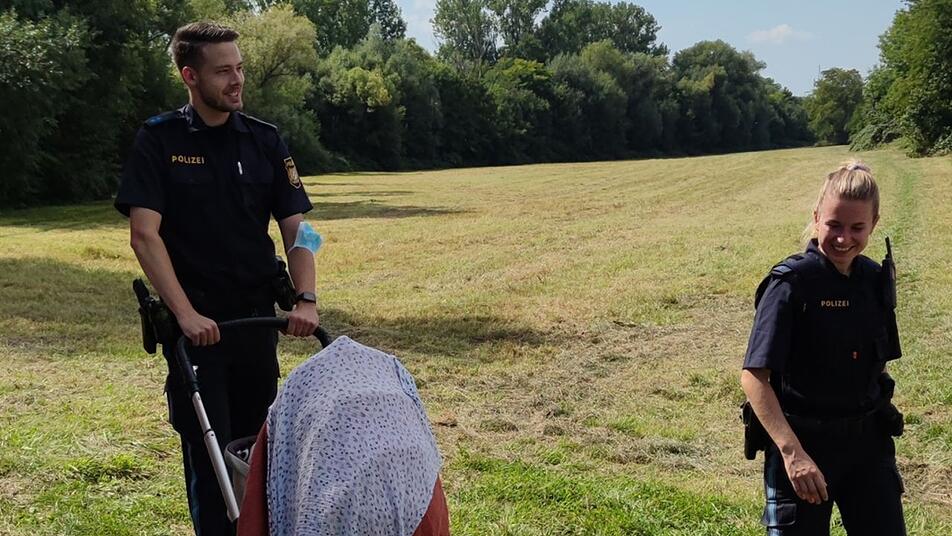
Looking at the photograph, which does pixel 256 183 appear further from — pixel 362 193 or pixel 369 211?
pixel 362 193

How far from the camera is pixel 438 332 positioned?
10.1 m

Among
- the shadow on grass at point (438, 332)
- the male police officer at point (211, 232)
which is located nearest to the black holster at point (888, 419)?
→ the male police officer at point (211, 232)

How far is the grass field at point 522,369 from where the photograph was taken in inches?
200

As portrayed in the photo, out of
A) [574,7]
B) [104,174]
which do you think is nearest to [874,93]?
[104,174]

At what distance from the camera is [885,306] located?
3.18m

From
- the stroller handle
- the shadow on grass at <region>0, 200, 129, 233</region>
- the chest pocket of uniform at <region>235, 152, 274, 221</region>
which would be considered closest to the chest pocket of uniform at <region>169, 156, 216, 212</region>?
the chest pocket of uniform at <region>235, 152, 274, 221</region>

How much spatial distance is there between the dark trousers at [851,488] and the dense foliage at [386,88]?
1002 inches

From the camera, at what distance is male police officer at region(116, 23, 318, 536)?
3.38 meters

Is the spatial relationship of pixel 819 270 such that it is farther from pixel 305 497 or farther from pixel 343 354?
pixel 305 497

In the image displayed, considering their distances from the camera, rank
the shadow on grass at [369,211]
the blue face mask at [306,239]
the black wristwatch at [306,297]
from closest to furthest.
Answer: the black wristwatch at [306,297] → the blue face mask at [306,239] → the shadow on grass at [369,211]

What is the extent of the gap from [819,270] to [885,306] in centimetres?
27

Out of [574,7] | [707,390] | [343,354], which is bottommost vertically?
[707,390]

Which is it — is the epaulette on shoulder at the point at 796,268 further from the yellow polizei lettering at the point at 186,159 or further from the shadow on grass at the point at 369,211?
the shadow on grass at the point at 369,211

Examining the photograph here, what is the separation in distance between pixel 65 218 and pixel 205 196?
76.8ft
